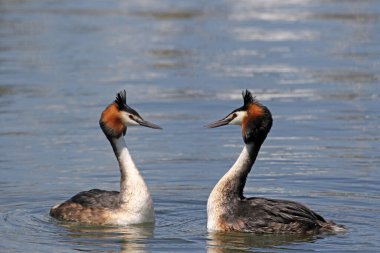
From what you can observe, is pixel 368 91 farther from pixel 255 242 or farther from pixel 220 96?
pixel 255 242

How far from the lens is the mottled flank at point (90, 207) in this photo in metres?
11.7

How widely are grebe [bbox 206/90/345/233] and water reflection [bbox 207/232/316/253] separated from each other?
0.19 feet

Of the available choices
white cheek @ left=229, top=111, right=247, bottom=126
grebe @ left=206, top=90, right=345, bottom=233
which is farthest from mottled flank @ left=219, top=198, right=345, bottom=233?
white cheek @ left=229, top=111, right=247, bottom=126

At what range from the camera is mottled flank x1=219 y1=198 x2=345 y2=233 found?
36.2 feet

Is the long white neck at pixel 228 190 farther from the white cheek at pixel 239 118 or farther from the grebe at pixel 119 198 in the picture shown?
the grebe at pixel 119 198

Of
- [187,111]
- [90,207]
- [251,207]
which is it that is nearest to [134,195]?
[90,207]

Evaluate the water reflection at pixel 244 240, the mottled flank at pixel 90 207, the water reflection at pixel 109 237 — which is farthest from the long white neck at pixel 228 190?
the mottled flank at pixel 90 207

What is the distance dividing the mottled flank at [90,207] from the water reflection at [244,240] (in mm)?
1141

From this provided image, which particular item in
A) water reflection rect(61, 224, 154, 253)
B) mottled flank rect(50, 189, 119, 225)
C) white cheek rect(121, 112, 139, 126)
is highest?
white cheek rect(121, 112, 139, 126)

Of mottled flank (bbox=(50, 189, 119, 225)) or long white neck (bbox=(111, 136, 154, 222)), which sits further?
mottled flank (bbox=(50, 189, 119, 225))

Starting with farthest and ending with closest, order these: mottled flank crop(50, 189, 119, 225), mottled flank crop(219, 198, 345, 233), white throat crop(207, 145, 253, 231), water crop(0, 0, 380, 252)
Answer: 1. mottled flank crop(50, 189, 119, 225)
2. water crop(0, 0, 380, 252)
3. white throat crop(207, 145, 253, 231)
4. mottled flank crop(219, 198, 345, 233)

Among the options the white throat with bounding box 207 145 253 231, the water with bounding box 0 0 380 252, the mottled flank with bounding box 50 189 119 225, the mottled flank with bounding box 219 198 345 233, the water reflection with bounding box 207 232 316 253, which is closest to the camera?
the water reflection with bounding box 207 232 316 253

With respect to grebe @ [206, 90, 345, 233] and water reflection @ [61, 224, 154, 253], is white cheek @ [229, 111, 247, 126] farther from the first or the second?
water reflection @ [61, 224, 154, 253]

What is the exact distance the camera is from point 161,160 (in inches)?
568
